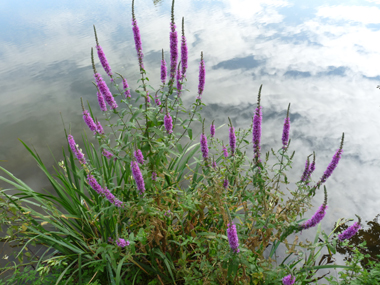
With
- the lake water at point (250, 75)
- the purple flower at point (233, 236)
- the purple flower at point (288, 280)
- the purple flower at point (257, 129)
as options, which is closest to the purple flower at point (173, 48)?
the purple flower at point (257, 129)

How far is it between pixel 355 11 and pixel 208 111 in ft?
43.8

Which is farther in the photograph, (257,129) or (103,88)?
(103,88)

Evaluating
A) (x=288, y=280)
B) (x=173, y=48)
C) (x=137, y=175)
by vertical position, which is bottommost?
(x=288, y=280)

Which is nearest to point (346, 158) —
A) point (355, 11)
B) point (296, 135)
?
point (296, 135)

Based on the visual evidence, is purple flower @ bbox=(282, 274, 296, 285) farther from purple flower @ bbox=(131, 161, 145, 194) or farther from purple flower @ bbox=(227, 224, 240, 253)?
purple flower @ bbox=(131, 161, 145, 194)

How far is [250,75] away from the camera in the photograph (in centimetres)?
813

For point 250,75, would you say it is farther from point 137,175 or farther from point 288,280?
point 288,280

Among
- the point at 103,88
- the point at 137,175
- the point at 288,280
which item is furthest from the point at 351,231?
the point at 103,88

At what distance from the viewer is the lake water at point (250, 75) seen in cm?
520

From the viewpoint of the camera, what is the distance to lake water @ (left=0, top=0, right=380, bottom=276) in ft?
17.1

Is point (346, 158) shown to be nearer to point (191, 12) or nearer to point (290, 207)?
point (290, 207)

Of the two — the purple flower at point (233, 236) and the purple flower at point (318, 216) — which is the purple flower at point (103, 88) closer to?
the purple flower at point (233, 236)

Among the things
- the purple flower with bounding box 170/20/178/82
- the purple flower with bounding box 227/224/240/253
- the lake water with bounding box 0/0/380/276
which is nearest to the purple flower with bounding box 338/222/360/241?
the purple flower with bounding box 227/224/240/253

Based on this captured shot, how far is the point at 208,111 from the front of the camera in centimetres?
657
